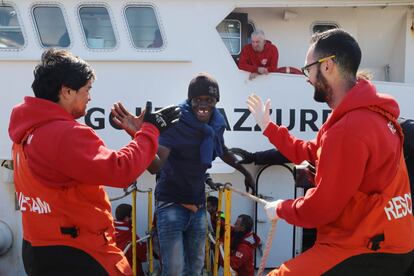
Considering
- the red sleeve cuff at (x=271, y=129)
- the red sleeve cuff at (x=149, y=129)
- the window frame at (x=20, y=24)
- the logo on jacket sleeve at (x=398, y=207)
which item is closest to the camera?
the logo on jacket sleeve at (x=398, y=207)

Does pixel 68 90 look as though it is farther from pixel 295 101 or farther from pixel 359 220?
pixel 295 101

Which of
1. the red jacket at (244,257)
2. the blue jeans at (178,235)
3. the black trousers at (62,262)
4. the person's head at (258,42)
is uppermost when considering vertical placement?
the person's head at (258,42)

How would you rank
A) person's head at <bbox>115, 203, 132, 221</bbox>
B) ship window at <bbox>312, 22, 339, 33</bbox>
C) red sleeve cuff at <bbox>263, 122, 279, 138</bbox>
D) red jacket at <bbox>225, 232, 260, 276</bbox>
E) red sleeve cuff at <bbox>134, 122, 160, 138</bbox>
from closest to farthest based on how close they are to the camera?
red sleeve cuff at <bbox>134, 122, 160, 138</bbox> → red sleeve cuff at <bbox>263, 122, 279, 138</bbox> → red jacket at <bbox>225, 232, 260, 276</bbox> → person's head at <bbox>115, 203, 132, 221</bbox> → ship window at <bbox>312, 22, 339, 33</bbox>

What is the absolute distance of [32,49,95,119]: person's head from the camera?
2.24 meters

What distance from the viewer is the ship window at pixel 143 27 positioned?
15.7 feet

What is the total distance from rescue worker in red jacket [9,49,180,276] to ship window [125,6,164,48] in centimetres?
254

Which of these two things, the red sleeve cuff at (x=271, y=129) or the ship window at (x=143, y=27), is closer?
the red sleeve cuff at (x=271, y=129)

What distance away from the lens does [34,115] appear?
2.20 m

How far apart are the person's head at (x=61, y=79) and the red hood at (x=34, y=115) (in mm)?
54

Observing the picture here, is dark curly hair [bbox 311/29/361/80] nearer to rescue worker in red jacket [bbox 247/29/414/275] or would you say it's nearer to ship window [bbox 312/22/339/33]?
rescue worker in red jacket [bbox 247/29/414/275]

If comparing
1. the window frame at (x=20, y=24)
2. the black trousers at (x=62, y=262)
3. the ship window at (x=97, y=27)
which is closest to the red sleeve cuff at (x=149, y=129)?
the black trousers at (x=62, y=262)

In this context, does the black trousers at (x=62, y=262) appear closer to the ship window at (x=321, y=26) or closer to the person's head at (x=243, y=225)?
the person's head at (x=243, y=225)

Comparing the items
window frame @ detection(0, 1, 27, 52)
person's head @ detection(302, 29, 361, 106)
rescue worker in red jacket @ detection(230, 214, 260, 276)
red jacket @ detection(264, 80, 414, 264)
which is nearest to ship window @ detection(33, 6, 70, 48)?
window frame @ detection(0, 1, 27, 52)

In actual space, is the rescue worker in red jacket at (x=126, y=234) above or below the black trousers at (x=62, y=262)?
below
